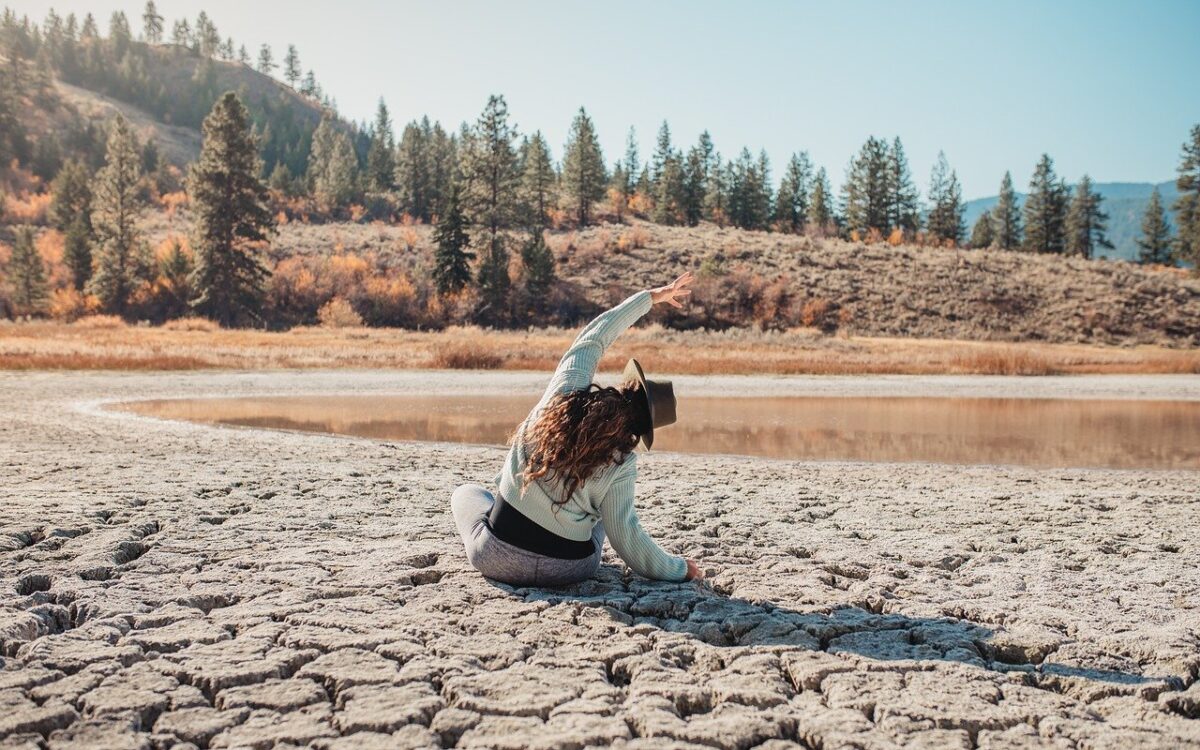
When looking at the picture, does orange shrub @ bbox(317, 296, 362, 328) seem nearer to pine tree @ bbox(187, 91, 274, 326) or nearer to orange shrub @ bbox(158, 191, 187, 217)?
pine tree @ bbox(187, 91, 274, 326)

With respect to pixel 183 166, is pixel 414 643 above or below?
below

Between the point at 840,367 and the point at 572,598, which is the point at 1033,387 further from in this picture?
the point at 572,598

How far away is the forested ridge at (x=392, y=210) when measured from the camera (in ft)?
177

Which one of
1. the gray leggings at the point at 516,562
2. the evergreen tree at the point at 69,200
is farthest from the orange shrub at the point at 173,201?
the gray leggings at the point at 516,562

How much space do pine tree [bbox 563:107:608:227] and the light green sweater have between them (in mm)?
75381

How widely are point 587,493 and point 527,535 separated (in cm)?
49

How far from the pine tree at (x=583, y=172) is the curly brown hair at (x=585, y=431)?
7584 centimetres

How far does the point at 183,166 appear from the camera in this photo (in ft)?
444

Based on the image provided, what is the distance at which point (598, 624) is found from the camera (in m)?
4.74

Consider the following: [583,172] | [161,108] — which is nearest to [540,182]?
[583,172]

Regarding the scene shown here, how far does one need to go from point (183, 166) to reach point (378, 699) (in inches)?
5817

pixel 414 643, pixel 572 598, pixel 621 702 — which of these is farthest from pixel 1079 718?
pixel 414 643

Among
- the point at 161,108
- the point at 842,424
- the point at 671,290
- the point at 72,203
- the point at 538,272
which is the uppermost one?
the point at 161,108

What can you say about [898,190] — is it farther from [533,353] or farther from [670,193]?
[533,353]
